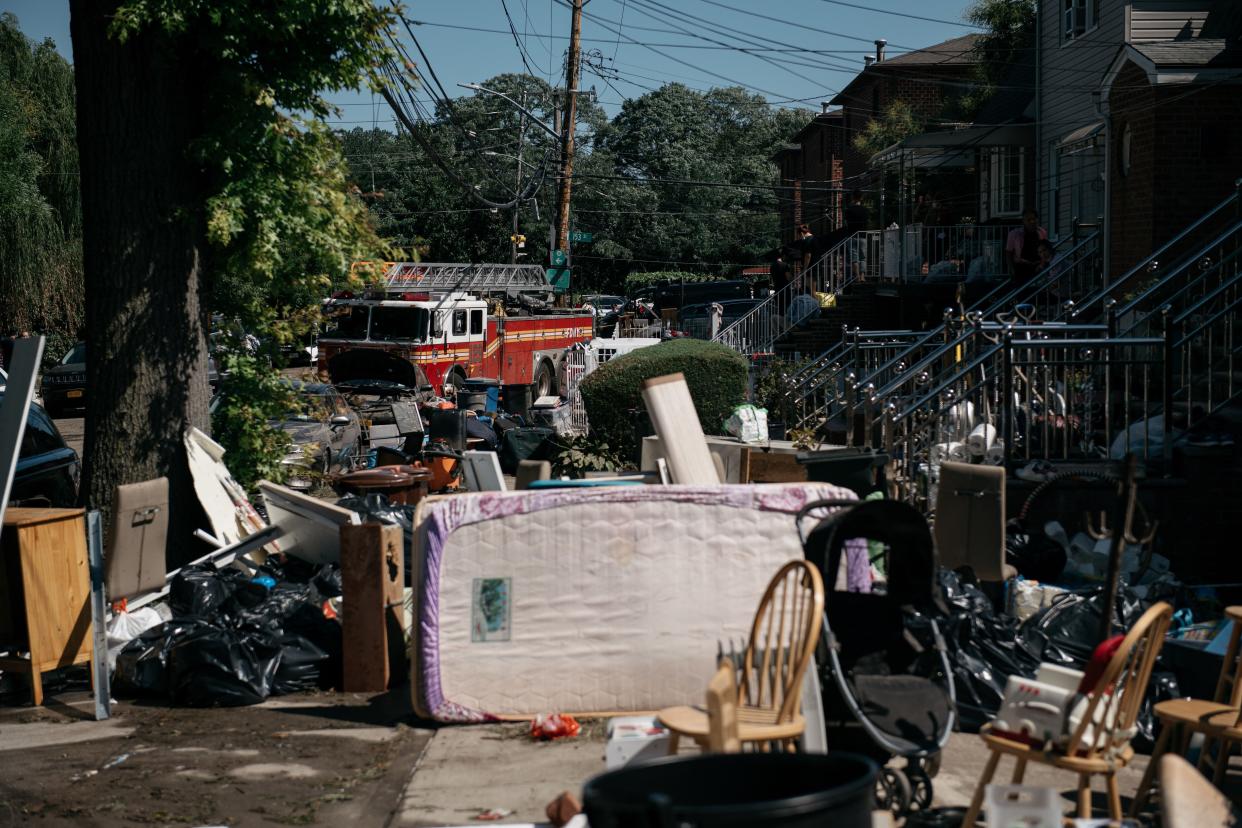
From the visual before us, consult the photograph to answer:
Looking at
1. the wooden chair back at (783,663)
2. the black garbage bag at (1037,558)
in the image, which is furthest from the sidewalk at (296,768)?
the black garbage bag at (1037,558)

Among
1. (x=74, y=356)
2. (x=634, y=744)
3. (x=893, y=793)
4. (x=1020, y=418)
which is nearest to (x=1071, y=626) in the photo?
(x=893, y=793)

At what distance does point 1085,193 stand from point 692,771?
19.2 meters

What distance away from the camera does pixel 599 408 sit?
13867 millimetres

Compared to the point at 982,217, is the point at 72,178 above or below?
above

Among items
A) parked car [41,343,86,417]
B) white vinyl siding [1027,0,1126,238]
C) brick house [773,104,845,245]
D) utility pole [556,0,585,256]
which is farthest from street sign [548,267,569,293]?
brick house [773,104,845,245]

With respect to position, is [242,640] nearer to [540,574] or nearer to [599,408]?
[540,574]

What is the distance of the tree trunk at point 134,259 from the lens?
920 cm

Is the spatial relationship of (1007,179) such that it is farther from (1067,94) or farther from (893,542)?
Answer: (893,542)

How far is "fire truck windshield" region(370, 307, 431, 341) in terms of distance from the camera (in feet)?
77.0

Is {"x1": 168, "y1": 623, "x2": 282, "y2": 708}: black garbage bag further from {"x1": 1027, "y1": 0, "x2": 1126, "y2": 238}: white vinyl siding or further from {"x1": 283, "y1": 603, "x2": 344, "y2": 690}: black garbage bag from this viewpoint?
{"x1": 1027, "y1": 0, "x2": 1126, "y2": 238}: white vinyl siding

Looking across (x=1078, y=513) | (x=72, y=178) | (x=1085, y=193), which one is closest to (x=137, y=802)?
(x=1078, y=513)

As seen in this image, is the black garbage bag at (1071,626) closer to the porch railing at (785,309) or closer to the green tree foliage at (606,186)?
the porch railing at (785,309)

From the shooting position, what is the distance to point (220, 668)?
23.3 ft

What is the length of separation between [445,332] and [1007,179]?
11420 mm
